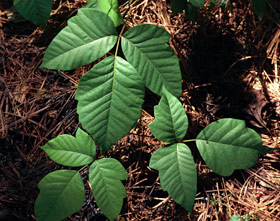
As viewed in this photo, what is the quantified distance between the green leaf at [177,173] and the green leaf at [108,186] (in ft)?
0.56

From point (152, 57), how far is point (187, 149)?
0.43 m

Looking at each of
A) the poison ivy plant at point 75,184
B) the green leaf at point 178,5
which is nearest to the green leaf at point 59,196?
the poison ivy plant at point 75,184

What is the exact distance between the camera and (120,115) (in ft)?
3.55

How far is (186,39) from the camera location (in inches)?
62.5

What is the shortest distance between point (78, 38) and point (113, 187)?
66 centimetres

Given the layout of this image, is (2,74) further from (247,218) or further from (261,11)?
(247,218)

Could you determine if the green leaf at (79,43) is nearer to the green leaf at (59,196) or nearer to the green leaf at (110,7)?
the green leaf at (110,7)

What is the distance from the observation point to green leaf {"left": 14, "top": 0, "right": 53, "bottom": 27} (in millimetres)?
1076

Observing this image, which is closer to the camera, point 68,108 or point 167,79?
point 167,79

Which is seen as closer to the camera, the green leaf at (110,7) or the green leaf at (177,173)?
the green leaf at (177,173)

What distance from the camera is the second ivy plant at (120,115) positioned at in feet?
3.55

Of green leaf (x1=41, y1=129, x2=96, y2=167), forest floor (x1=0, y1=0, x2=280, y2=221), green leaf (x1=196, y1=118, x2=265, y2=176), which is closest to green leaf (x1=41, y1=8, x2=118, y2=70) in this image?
green leaf (x1=41, y1=129, x2=96, y2=167)

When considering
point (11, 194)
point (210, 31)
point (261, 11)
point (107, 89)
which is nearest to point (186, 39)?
point (210, 31)

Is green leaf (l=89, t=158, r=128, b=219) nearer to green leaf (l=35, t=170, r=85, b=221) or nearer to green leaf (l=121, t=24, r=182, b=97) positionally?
green leaf (l=35, t=170, r=85, b=221)
